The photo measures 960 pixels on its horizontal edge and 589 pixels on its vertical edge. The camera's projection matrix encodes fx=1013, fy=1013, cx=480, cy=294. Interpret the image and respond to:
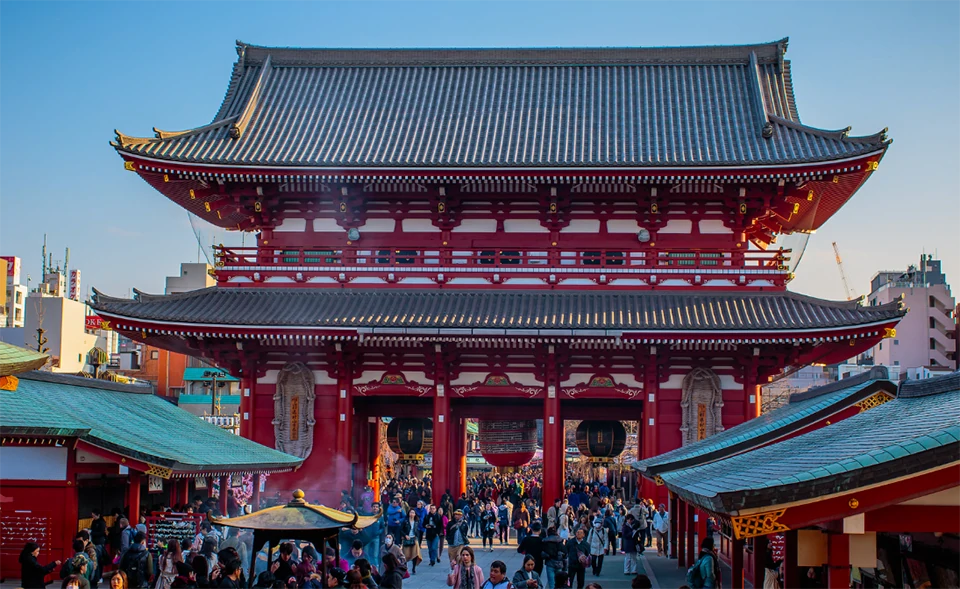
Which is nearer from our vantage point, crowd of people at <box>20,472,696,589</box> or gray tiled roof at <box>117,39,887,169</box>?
crowd of people at <box>20,472,696,589</box>

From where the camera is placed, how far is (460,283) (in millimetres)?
32219

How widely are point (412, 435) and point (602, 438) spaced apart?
21.0ft

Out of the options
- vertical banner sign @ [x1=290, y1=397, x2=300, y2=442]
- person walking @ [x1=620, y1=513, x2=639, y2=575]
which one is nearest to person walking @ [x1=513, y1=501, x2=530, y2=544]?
person walking @ [x1=620, y1=513, x2=639, y2=575]

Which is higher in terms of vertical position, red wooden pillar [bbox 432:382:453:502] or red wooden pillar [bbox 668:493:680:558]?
red wooden pillar [bbox 432:382:453:502]

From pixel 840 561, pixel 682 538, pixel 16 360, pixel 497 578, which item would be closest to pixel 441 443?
pixel 682 538

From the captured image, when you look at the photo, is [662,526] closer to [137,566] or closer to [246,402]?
[246,402]

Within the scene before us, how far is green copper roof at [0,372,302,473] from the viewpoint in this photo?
2027 cm

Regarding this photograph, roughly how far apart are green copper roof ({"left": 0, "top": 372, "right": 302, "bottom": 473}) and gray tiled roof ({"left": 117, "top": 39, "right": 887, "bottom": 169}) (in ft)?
26.4

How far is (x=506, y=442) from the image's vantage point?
33.9m

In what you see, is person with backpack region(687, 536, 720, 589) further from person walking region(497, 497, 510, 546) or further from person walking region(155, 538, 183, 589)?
person walking region(497, 497, 510, 546)

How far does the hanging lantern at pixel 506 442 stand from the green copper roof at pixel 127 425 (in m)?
7.43

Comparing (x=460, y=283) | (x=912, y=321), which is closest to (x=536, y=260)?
(x=460, y=283)

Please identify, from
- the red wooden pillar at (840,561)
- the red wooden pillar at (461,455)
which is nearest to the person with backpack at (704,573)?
the red wooden pillar at (840,561)

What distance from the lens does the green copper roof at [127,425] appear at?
66.5 ft
